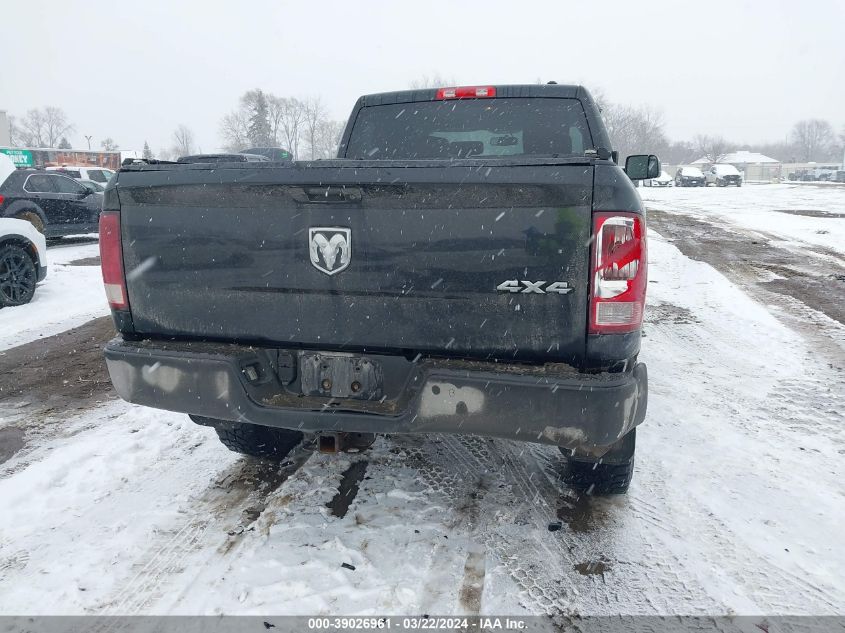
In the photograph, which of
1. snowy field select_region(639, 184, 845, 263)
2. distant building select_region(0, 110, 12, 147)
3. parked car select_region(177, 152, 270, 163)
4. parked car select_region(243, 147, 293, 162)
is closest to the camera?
parked car select_region(177, 152, 270, 163)

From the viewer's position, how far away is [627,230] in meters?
2.19

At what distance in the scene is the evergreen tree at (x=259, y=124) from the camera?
3125 inches

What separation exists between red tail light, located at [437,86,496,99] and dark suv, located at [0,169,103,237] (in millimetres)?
10675

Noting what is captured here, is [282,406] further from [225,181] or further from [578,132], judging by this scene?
[578,132]

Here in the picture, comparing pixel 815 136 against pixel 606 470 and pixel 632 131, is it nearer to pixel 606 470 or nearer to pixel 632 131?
pixel 632 131

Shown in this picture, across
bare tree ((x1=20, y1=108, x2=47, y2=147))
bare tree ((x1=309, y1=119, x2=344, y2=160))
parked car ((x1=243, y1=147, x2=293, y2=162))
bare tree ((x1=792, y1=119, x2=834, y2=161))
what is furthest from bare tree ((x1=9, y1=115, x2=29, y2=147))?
bare tree ((x1=792, y1=119, x2=834, y2=161))

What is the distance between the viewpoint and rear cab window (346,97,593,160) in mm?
3967

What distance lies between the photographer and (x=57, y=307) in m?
7.98

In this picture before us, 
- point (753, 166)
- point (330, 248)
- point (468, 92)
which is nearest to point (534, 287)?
point (330, 248)

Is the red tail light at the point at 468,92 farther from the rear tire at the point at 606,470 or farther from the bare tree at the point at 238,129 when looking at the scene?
the bare tree at the point at 238,129

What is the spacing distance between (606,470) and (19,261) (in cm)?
811

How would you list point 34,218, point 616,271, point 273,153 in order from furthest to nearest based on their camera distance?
point 273,153, point 34,218, point 616,271

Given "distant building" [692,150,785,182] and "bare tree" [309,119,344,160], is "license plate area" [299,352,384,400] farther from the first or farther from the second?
"distant building" [692,150,785,182]

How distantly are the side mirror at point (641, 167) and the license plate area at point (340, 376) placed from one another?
2.77 meters
